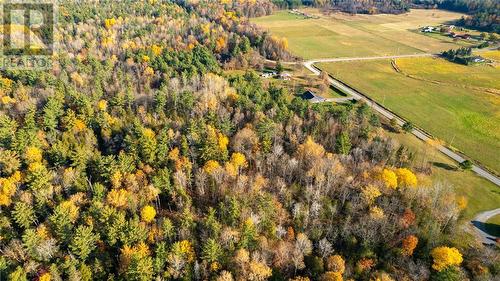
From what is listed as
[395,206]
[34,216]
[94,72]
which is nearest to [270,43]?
[94,72]

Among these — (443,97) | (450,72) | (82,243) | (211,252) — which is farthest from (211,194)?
(450,72)

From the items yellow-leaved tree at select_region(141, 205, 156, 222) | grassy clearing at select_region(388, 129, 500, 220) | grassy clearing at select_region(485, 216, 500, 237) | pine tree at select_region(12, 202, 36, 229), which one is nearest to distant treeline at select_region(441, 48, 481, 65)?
grassy clearing at select_region(388, 129, 500, 220)

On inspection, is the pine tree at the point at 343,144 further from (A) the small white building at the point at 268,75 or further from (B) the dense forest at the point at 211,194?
(A) the small white building at the point at 268,75

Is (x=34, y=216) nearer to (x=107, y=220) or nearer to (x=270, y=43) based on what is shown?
(x=107, y=220)

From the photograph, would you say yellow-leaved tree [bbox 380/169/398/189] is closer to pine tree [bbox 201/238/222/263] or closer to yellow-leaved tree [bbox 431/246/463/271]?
yellow-leaved tree [bbox 431/246/463/271]

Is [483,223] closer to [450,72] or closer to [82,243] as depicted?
[82,243]
